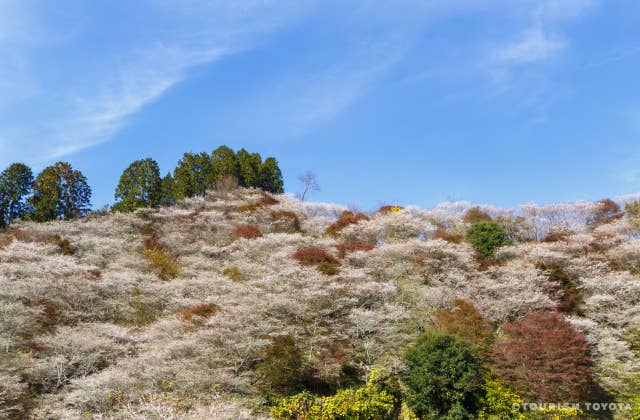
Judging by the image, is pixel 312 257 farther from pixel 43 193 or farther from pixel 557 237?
pixel 43 193

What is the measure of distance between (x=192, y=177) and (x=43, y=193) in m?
13.6

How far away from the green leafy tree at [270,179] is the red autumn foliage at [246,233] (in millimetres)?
17151

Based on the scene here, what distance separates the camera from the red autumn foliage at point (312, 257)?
2494cm

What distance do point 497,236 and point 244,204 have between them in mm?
22245

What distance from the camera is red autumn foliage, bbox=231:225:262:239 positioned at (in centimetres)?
3272

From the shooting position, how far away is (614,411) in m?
17.8

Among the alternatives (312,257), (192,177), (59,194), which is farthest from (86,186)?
(312,257)

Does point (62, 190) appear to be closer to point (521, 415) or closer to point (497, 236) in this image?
point (497, 236)

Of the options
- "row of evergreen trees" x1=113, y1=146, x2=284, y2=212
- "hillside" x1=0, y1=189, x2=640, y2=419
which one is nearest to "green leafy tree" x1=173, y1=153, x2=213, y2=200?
"row of evergreen trees" x1=113, y1=146, x2=284, y2=212

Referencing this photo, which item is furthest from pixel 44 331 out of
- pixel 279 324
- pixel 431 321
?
pixel 431 321

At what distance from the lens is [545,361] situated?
53.5ft

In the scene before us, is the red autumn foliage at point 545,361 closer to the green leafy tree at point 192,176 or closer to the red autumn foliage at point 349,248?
the red autumn foliage at point 349,248

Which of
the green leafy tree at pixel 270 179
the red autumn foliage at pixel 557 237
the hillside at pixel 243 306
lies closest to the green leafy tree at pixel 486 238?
the hillside at pixel 243 306

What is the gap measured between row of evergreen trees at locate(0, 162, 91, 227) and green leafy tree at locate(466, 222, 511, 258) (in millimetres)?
34352
